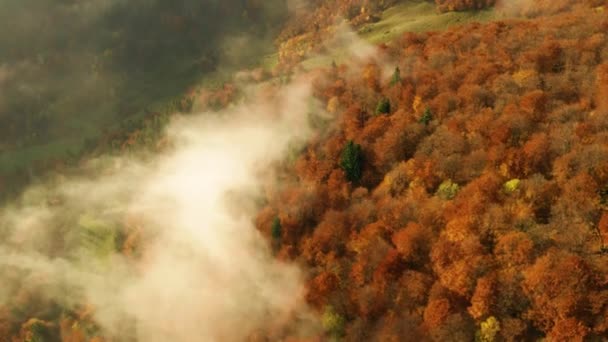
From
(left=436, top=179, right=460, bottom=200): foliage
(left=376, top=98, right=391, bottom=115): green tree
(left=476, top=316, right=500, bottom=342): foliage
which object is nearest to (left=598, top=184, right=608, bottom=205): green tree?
(left=436, top=179, right=460, bottom=200): foliage

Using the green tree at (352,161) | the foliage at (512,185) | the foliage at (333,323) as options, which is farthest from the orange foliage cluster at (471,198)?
the green tree at (352,161)

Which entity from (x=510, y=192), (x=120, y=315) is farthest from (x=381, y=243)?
(x=120, y=315)

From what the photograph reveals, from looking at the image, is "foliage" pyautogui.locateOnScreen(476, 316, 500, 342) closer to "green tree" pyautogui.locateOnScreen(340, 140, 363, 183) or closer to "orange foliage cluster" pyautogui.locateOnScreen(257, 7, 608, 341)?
"orange foliage cluster" pyautogui.locateOnScreen(257, 7, 608, 341)

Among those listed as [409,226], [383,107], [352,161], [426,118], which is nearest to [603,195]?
[409,226]

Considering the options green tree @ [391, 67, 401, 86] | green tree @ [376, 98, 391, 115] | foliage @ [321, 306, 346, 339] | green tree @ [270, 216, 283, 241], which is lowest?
foliage @ [321, 306, 346, 339]

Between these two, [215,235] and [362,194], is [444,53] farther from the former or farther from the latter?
[215,235]

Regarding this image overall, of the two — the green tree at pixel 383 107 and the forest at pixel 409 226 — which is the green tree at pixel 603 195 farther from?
the green tree at pixel 383 107

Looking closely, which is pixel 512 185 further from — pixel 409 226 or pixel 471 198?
pixel 409 226
